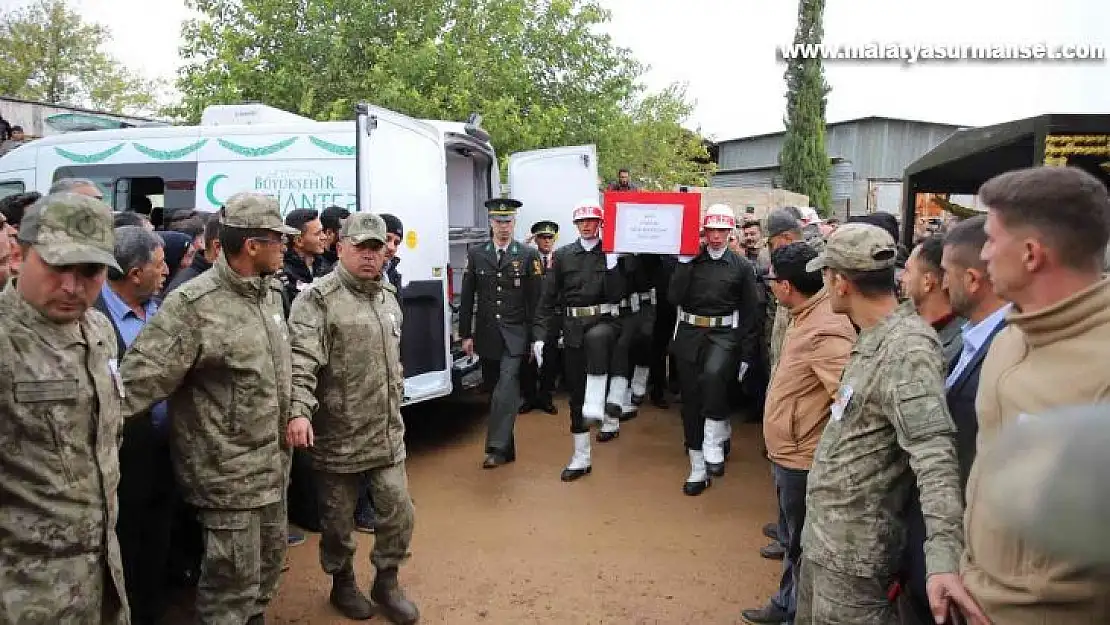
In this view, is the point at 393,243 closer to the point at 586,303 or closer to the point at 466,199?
the point at 586,303

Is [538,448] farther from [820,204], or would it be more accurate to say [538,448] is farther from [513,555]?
[820,204]

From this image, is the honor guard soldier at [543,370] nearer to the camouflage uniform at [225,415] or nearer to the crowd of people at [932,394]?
the crowd of people at [932,394]

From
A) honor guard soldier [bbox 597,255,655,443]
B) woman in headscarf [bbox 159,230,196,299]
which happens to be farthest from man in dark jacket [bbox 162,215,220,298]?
honor guard soldier [bbox 597,255,655,443]

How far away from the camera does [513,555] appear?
429cm

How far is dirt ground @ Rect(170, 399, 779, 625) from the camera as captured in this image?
3725 millimetres

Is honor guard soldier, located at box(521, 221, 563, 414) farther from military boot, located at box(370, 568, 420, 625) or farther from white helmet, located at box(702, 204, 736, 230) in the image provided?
military boot, located at box(370, 568, 420, 625)

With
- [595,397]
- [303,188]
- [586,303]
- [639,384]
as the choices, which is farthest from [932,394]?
[639,384]

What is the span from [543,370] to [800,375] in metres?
4.64

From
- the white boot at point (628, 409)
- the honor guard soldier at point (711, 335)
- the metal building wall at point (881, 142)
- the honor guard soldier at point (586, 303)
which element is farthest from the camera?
the metal building wall at point (881, 142)

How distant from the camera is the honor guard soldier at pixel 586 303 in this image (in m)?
5.90

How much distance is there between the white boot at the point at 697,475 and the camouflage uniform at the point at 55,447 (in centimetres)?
390

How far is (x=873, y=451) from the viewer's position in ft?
7.13

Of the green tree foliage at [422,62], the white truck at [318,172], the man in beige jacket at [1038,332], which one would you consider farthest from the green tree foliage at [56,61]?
the man in beige jacket at [1038,332]

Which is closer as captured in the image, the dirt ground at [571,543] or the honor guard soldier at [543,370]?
the dirt ground at [571,543]
